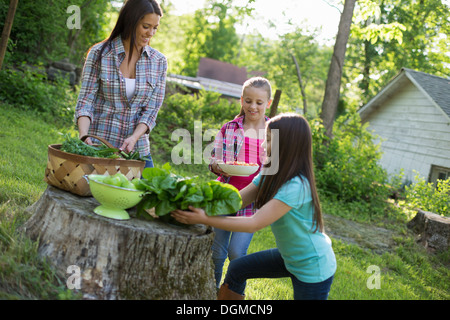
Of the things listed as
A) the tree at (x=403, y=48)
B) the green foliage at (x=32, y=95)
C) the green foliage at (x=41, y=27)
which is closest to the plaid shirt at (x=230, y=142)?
the green foliage at (x=32, y=95)

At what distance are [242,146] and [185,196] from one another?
3.78 ft

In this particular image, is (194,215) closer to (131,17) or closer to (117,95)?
(117,95)

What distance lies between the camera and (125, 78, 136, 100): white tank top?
3053mm

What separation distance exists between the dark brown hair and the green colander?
1144 millimetres

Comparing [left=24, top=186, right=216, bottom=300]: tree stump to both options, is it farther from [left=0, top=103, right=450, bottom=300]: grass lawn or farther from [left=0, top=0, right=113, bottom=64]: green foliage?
[left=0, top=0, right=113, bottom=64]: green foliage

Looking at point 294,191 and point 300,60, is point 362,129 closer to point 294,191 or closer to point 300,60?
point 294,191

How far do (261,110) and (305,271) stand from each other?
137cm

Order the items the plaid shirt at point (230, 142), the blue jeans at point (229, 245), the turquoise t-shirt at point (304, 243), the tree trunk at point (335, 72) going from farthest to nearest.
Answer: the tree trunk at point (335, 72) → the plaid shirt at point (230, 142) → the blue jeans at point (229, 245) → the turquoise t-shirt at point (304, 243)

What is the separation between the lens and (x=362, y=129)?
435 inches

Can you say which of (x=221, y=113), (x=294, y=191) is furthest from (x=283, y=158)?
(x=221, y=113)

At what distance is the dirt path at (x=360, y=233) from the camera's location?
22.1ft

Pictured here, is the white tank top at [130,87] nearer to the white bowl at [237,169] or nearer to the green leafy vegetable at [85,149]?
the green leafy vegetable at [85,149]

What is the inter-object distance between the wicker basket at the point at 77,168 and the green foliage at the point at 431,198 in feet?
24.7

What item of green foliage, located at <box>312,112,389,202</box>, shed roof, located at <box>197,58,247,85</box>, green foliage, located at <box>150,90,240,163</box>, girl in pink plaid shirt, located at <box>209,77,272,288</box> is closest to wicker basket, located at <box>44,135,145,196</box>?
girl in pink plaid shirt, located at <box>209,77,272,288</box>
